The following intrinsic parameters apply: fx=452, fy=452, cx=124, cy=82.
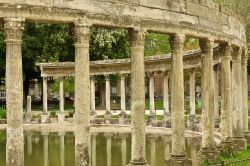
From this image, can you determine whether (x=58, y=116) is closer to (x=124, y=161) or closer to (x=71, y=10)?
(x=124, y=161)

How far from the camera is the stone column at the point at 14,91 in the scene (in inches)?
987

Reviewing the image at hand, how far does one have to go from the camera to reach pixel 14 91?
2531cm

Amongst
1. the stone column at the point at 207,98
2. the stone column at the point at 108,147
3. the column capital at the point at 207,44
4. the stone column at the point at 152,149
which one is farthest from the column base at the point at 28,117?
the column capital at the point at 207,44

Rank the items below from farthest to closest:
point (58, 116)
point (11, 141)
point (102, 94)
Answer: point (102, 94) < point (58, 116) < point (11, 141)

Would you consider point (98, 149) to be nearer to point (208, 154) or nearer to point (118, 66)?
point (208, 154)

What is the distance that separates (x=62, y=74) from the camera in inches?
2908

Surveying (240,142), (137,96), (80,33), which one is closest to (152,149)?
(240,142)

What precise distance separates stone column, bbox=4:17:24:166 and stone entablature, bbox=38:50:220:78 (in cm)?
2875

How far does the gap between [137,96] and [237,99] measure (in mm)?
15076

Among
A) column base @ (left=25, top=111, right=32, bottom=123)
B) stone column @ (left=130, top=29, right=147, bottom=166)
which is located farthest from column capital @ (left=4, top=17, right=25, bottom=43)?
column base @ (left=25, top=111, right=32, bottom=123)

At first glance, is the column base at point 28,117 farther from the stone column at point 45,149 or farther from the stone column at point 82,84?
the stone column at point 82,84

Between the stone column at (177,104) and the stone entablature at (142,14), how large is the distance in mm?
1126

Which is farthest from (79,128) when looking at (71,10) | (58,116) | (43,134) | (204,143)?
(58,116)

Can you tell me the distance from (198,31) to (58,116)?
42430mm
